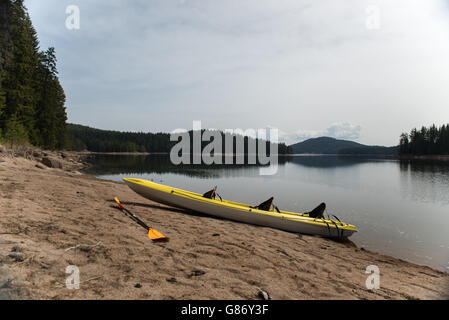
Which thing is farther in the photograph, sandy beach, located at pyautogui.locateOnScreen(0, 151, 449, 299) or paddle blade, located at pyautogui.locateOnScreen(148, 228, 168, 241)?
paddle blade, located at pyautogui.locateOnScreen(148, 228, 168, 241)

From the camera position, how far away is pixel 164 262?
4262mm

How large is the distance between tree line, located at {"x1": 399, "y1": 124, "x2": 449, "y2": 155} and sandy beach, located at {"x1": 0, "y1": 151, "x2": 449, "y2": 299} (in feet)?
355

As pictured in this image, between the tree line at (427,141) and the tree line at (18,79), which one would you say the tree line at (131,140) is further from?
the tree line at (18,79)

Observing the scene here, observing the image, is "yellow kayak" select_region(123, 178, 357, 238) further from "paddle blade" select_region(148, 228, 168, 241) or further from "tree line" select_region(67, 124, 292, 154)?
"tree line" select_region(67, 124, 292, 154)

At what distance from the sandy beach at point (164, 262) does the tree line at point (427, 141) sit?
355ft

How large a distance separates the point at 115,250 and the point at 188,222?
347cm

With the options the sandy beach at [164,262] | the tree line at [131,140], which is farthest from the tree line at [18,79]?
the tree line at [131,140]

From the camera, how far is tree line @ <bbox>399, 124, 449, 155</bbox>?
83375mm

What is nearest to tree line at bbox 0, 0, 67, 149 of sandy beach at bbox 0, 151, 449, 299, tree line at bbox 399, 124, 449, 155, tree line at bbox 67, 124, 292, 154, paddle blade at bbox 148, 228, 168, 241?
sandy beach at bbox 0, 151, 449, 299

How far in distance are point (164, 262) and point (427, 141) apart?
119 metres

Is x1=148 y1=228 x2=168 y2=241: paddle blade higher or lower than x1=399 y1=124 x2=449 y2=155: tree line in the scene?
lower

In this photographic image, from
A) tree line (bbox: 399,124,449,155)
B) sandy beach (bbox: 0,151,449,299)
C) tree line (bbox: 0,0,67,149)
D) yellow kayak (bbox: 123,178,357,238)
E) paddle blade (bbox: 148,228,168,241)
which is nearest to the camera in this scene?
sandy beach (bbox: 0,151,449,299)

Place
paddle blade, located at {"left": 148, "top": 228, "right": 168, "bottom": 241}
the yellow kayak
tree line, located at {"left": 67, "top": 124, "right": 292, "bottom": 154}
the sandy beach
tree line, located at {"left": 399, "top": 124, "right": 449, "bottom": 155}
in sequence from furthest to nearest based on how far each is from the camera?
tree line, located at {"left": 67, "top": 124, "right": 292, "bottom": 154}, tree line, located at {"left": 399, "top": 124, "right": 449, "bottom": 155}, the yellow kayak, paddle blade, located at {"left": 148, "top": 228, "right": 168, "bottom": 241}, the sandy beach
